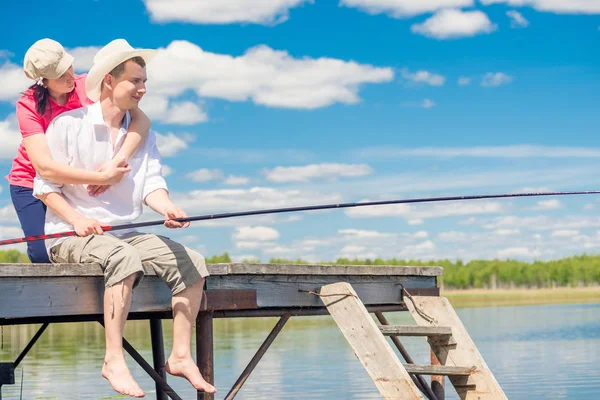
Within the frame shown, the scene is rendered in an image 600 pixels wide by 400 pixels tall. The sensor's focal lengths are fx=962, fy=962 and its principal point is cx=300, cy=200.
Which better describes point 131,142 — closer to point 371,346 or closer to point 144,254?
point 144,254

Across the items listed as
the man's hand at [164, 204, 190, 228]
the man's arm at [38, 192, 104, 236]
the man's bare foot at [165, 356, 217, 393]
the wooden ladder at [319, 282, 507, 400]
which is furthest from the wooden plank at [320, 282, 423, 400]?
the man's arm at [38, 192, 104, 236]

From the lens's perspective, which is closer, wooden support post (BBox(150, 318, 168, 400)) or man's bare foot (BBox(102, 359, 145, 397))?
man's bare foot (BBox(102, 359, 145, 397))

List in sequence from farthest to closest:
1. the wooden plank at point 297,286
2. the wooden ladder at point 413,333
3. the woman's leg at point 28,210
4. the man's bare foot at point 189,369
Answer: the wooden plank at point 297,286
the wooden ladder at point 413,333
the woman's leg at point 28,210
the man's bare foot at point 189,369

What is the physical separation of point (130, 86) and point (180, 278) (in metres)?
1.02

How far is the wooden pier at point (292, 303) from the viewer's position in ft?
15.6

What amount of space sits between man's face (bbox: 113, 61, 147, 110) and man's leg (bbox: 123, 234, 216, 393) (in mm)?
700

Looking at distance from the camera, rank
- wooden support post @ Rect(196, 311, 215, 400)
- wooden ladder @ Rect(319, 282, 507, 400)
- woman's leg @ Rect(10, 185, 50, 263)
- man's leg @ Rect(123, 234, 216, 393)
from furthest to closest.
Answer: wooden support post @ Rect(196, 311, 215, 400)
wooden ladder @ Rect(319, 282, 507, 400)
woman's leg @ Rect(10, 185, 50, 263)
man's leg @ Rect(123, 234, 216, 393)

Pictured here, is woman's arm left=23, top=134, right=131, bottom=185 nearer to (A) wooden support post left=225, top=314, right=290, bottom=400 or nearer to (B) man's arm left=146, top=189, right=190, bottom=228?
(B) man's arm left=146, top=189, right=190, bottom=228

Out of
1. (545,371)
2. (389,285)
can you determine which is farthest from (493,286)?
(389,285)

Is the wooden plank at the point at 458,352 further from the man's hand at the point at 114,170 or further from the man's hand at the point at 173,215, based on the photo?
the man's hand at the point at 114,170

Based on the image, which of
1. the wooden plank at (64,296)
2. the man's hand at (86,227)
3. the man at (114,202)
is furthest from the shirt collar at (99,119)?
the wooden plank at (64,296)

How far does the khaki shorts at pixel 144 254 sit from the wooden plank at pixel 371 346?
120cm

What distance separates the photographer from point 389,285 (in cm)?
690

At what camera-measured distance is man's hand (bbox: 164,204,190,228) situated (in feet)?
16.3
